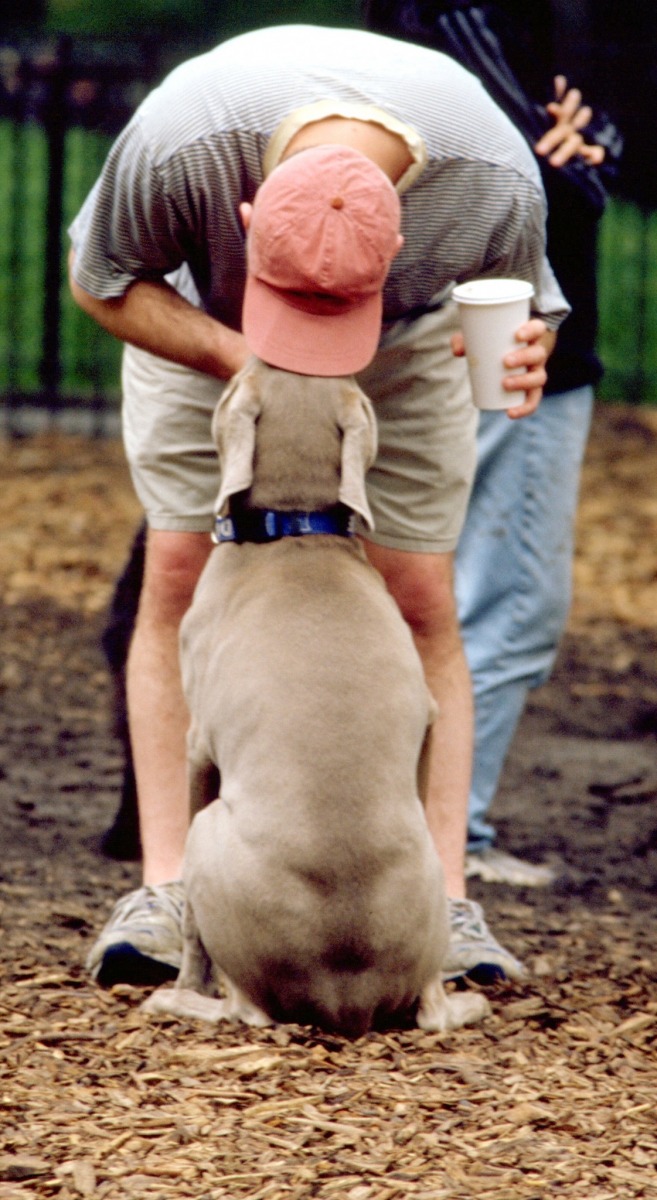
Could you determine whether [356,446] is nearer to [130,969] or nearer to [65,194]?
[130,969]

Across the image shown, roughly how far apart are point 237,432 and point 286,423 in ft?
0.34

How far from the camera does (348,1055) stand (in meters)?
3.38

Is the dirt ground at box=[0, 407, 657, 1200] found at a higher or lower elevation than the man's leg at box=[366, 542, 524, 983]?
lower

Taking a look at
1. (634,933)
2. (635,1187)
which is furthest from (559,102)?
(635,1187)

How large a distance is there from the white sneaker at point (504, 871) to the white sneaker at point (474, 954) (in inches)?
36.8

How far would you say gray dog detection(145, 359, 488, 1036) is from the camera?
332cm

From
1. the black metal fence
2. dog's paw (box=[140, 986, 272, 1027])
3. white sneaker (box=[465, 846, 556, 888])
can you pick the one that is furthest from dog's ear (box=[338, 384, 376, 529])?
the black metal fence

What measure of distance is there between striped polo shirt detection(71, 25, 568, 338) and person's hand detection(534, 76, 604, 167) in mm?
845

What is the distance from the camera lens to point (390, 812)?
336 cm

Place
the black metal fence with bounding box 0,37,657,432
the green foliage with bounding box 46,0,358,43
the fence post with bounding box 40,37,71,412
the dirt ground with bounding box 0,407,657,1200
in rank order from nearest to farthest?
1. the dirt ground with bounding box 0,407,657,1200
2. the fence post with bounding box 40,37,71,412
3. the black metal fence with bounding box 0,37,657,432
4. the green foliage with bounding box 46,0,358,43

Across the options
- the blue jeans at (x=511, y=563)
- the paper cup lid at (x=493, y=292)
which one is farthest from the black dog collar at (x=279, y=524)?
the blue jeans at (x=511, y=563)

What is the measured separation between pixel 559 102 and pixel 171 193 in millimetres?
1605

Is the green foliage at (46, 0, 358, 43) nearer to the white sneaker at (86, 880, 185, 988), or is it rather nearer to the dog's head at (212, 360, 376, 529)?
the dog's head at (212, 360, 376, 529)

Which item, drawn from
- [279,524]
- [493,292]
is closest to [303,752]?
[279,524]
